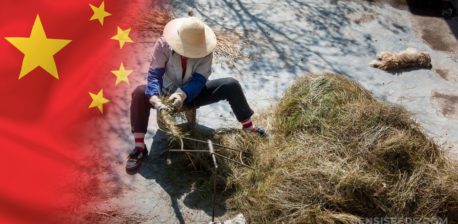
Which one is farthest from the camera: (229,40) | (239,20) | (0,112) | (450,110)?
(239,20)

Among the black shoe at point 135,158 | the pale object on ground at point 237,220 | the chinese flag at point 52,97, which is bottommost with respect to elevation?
the pale object on ground at point 237,220

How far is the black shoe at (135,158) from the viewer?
409 cm

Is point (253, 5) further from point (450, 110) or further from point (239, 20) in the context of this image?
point (450, 110)

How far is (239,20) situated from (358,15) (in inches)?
65.8

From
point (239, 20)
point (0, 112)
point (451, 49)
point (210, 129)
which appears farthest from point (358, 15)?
point (0, 112)

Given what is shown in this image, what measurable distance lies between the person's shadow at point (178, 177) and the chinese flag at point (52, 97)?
1.50 feet

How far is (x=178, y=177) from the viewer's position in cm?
408

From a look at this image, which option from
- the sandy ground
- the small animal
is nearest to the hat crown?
the sandy ground

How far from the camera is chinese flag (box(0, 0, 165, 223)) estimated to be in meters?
3.81

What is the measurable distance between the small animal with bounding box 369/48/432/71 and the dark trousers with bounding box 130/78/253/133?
210 cm

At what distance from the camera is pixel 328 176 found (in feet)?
11.6

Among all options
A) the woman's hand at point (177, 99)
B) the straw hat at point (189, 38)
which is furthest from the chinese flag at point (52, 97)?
the straw hat at point (189, 38)

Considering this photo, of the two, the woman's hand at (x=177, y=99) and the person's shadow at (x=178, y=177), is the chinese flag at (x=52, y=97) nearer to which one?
the person's shadow at (x=178, y=177)

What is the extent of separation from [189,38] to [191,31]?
0.20 feet
